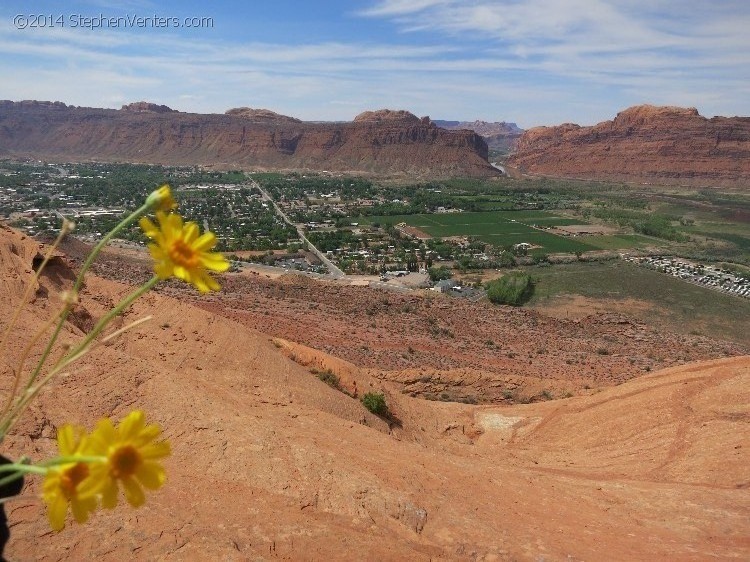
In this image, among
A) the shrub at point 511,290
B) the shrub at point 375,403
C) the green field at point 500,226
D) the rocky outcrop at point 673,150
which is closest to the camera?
the shrub at point 375,403

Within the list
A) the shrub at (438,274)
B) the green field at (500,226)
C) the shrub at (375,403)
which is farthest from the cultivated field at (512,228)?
the shrub at (375,403)

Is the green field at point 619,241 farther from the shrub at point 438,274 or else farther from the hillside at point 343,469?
the hillside at point 343,469

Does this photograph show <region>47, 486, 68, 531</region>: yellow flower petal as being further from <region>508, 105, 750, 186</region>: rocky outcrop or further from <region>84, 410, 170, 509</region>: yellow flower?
<region>508, 105, 750, 186</region>: rocky outcrop

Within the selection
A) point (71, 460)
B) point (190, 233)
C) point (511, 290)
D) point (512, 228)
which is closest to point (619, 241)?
point (512, 228)

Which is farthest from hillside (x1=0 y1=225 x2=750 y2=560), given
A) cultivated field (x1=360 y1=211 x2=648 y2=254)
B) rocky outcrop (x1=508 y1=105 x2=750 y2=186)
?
rocky outcrop (x1=508 y1=105 x2=750 y2=186)

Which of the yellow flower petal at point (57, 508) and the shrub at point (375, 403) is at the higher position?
the yellow flower petal at point (57, 508)

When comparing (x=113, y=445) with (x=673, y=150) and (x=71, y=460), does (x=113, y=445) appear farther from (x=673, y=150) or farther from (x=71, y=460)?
(x=673, y=150)
